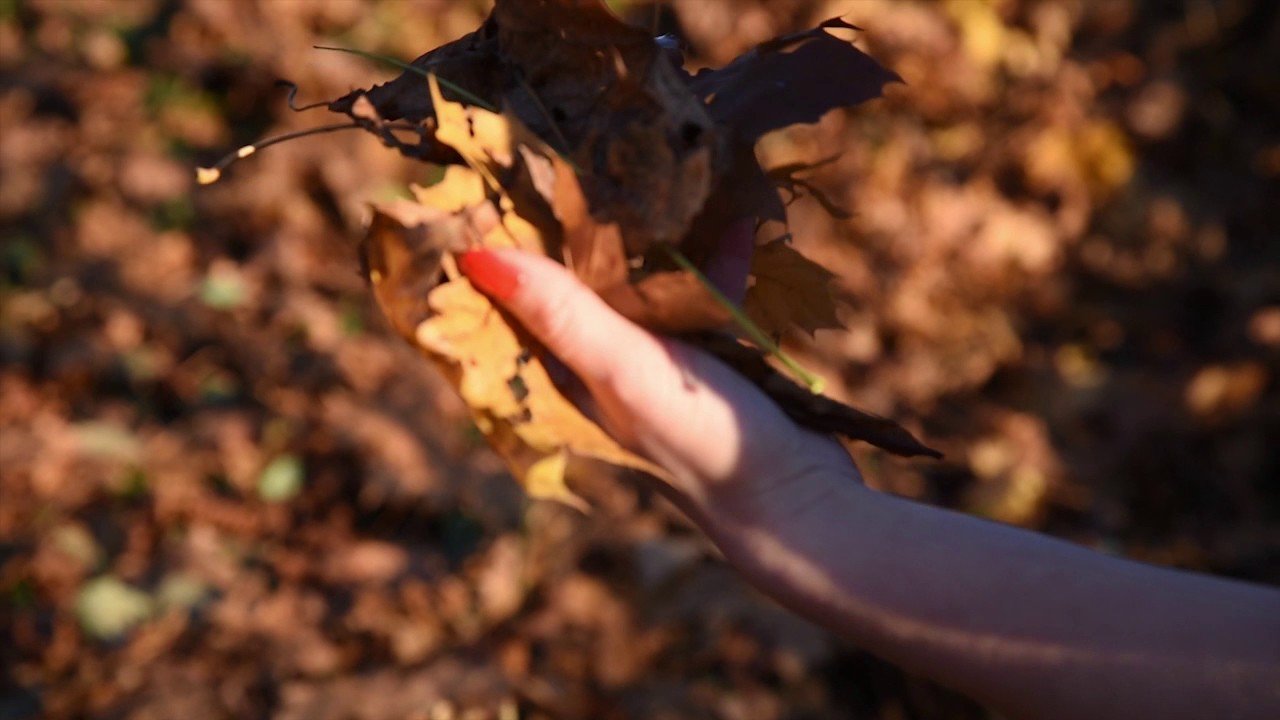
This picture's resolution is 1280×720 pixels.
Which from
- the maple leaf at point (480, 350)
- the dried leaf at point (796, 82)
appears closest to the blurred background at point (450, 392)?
the maple leaf at point (480, 350)

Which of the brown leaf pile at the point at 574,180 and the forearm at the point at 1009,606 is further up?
the brown leaf pile at the point at 574,180

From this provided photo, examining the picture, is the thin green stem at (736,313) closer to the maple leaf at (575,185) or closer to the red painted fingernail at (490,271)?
the maple leaf at (575,185)

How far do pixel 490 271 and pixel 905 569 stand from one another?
0.34 meters

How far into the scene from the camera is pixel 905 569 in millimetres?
781

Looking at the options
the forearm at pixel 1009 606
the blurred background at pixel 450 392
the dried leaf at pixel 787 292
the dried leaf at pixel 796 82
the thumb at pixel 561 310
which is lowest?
the blurred background at pixel 450 392

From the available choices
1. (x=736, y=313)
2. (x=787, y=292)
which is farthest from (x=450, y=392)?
(x=736, y=313)

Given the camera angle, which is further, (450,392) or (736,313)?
(450,392)

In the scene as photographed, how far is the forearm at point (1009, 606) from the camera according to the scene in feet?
2.37

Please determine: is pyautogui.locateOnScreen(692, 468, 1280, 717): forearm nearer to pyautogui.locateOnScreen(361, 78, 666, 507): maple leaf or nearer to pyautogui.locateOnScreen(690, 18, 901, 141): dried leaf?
pyautogui.locateOnScreen(361, 78, 666, 507): maple leaf

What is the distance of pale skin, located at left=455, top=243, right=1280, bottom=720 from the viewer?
0.73m

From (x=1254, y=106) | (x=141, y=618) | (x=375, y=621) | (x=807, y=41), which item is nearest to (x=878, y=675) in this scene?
(x=375, y=621)

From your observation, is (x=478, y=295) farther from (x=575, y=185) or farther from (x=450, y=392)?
(x=450, y=392)

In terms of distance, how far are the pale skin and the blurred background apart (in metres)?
0.97

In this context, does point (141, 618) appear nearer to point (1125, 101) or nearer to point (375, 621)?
point (375, 621)
